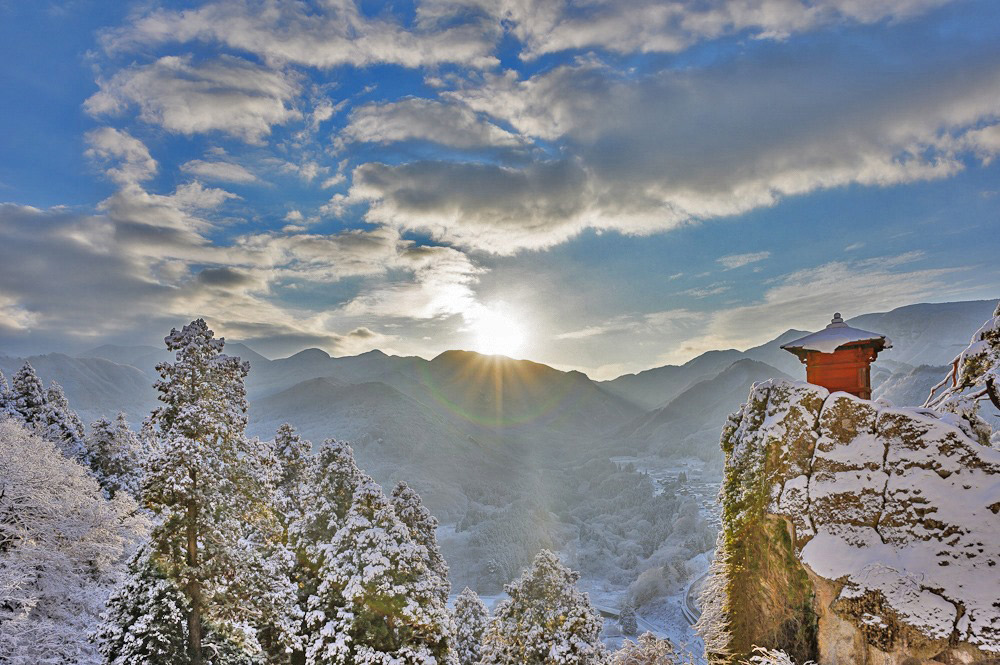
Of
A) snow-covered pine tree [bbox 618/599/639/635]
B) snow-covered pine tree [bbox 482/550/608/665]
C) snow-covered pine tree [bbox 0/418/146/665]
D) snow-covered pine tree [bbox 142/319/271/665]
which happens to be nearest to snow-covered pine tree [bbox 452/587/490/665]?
snow-covered pine tree [bbox 482/550/608/665]

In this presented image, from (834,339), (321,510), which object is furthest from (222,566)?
(834,339)

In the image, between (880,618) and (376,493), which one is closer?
(880,618)

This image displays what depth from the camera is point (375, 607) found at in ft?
49.2

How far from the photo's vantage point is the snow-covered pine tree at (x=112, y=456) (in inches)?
1177

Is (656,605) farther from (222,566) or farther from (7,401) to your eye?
(7,401)

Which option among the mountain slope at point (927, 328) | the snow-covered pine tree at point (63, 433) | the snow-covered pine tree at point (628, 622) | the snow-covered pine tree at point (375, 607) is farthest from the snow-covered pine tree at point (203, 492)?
the mountain slope at point (927, 328)

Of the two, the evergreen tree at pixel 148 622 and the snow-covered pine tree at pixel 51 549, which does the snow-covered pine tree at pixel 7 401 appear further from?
the evergreen tree at pixel 148 622

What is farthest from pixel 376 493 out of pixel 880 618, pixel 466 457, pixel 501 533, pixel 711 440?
pixel 711 440

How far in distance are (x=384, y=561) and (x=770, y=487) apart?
39.4ft

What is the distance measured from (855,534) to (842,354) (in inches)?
154

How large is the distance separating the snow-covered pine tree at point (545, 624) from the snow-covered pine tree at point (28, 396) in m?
30.4

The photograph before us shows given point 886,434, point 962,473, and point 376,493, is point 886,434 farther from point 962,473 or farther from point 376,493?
point 376,493

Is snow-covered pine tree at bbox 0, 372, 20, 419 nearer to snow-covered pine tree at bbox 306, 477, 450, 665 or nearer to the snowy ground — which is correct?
snow-covered pine tree at bbox 306, 477, 450, 665

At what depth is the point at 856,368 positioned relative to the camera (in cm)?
923
